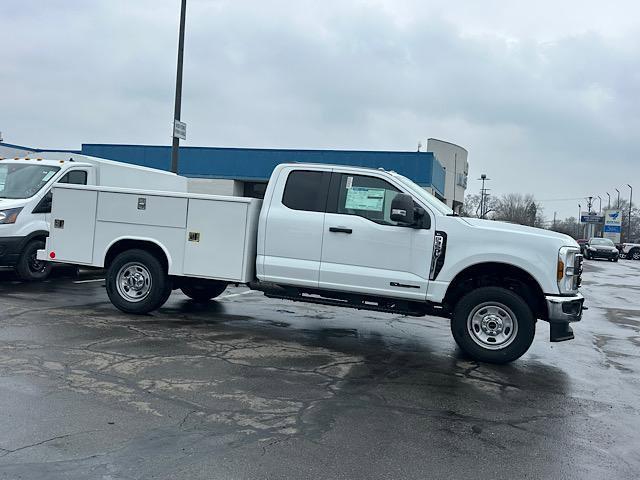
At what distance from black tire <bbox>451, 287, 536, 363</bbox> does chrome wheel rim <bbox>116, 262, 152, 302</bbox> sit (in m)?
4.53

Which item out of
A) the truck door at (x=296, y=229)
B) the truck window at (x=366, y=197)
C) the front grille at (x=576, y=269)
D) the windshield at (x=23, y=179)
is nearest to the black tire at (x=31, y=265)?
the windshield at (x=23, y=179)

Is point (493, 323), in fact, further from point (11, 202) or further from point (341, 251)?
point (11, 202)

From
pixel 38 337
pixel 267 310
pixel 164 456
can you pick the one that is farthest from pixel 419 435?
pixel 267 310

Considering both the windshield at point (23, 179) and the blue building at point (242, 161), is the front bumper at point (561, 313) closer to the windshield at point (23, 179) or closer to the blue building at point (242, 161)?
the windshield at point (23, 179)

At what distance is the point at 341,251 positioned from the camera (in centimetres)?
757

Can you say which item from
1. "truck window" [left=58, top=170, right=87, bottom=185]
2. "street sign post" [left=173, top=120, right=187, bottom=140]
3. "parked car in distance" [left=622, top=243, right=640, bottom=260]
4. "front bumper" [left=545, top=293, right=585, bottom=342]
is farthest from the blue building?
"parked car in distance" [left=622, top=243, right=640, bottom=260]

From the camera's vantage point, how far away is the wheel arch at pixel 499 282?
7145 millimetres

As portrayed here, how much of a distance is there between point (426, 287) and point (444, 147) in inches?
1792

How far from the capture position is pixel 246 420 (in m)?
4.76

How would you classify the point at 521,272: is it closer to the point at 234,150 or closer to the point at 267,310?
the point at 267,310

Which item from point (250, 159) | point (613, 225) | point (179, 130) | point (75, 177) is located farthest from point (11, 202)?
point (613, 225)

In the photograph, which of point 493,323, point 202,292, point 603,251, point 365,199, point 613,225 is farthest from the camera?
point 613,225

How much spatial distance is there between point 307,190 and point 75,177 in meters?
5.94

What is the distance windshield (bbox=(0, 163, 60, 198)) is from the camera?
11.1m
